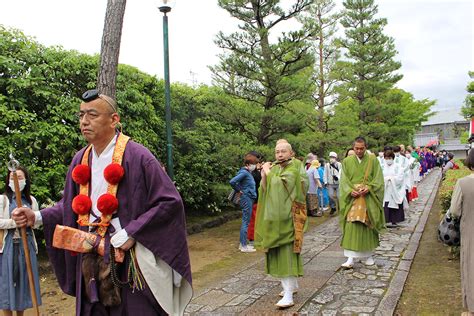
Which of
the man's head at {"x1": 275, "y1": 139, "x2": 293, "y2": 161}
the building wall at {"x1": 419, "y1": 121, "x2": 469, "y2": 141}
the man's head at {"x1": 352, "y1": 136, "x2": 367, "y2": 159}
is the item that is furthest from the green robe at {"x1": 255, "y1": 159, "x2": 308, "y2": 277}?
the building wall at {"x1": 419, "y1": 121, "x2": 469, "y2": 141}

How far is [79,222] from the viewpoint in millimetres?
2984

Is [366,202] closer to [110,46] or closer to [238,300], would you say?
[238,300]

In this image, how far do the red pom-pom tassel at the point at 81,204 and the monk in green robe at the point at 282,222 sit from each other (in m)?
2.71

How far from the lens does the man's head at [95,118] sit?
295 cm

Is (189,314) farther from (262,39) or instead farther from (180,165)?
(262,39)

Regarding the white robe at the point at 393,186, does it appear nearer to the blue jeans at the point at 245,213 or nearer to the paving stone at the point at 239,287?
the blue jeans at the point at 245,213

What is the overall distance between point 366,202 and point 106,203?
199 inches

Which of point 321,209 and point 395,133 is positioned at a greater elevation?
point 395,133

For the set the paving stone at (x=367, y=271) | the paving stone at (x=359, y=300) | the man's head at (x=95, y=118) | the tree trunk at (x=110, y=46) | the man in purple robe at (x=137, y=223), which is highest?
the tree trunk at (x=110, y=46)

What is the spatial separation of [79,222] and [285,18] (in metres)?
9.28

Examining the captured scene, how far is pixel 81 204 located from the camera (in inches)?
116

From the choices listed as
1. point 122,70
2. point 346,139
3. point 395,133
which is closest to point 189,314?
point 122,70

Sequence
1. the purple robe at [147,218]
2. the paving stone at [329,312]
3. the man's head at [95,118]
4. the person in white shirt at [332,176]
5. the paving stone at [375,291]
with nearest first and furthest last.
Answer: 1. the purple robe at [147,218]
2. the man's head at [95,118]
3. the paving stone at [329,312]
4. the paving stone at [375,291]
5. the person in white shirt at [332,176]

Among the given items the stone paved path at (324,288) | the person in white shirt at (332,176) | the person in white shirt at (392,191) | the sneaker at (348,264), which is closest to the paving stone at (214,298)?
the stone paved path at (324,288)
